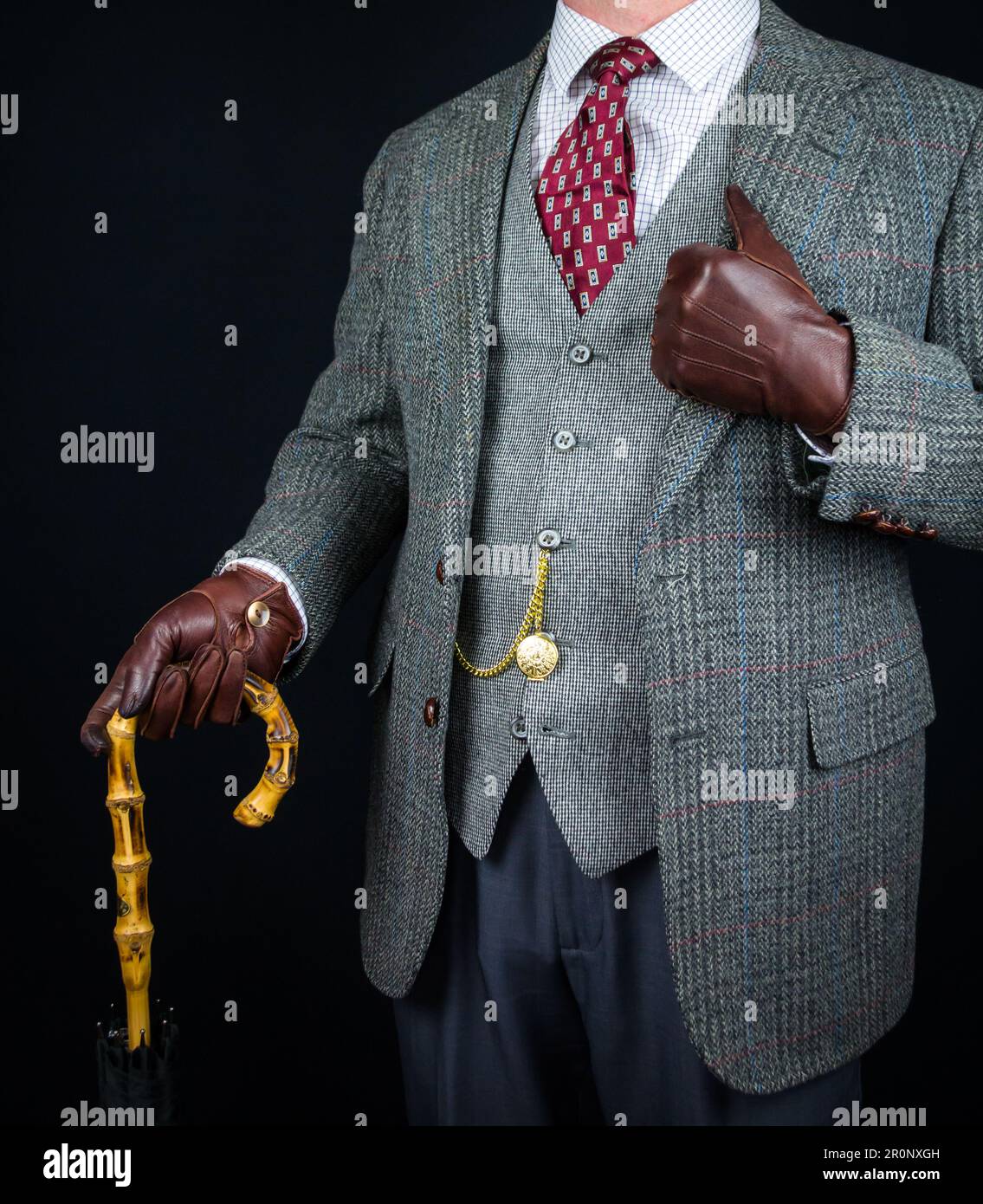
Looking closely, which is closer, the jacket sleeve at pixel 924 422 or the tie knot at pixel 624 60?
the jacket sleeve at pixel 924 422

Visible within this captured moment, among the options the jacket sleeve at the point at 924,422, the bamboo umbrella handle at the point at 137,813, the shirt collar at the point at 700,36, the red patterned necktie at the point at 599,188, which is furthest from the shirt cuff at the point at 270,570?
the shirt collar at the point at 700,36

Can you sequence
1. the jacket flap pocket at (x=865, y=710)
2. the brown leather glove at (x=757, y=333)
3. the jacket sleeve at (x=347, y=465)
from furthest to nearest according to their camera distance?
the jacket sleeve at (x=347, y=465), the jacket flap pocket at (x=865, y=710), the brown leather glove at (x=757, y=333)

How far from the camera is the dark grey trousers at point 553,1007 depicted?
153 centimetres

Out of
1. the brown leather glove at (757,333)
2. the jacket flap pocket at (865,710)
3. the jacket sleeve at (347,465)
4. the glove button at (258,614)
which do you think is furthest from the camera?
the jacket sleeve at (347,465)

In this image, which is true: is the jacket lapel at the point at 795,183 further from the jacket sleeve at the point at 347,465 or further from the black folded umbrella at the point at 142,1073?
the black folded umbrella at the point at 142,1073

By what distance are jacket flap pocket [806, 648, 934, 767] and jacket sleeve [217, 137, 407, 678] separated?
0.57 metres

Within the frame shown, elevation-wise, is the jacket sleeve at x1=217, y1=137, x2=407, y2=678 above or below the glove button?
above

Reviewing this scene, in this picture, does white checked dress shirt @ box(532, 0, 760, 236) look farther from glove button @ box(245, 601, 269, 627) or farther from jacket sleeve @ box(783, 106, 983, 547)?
glove button @ box(245, 601, 269, 627)

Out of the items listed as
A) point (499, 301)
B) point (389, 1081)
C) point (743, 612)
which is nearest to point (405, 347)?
A: point (499, 301)

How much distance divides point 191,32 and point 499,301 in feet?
4.16

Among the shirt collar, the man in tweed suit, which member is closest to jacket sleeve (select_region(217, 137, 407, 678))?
the man in tweed suit

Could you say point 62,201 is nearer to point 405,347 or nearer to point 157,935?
point 405,347

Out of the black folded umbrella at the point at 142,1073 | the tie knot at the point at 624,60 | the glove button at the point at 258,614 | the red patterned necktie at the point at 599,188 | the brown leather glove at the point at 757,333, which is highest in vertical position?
the tie knot at the point at 624,60

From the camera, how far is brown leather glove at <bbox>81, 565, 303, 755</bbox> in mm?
1470
